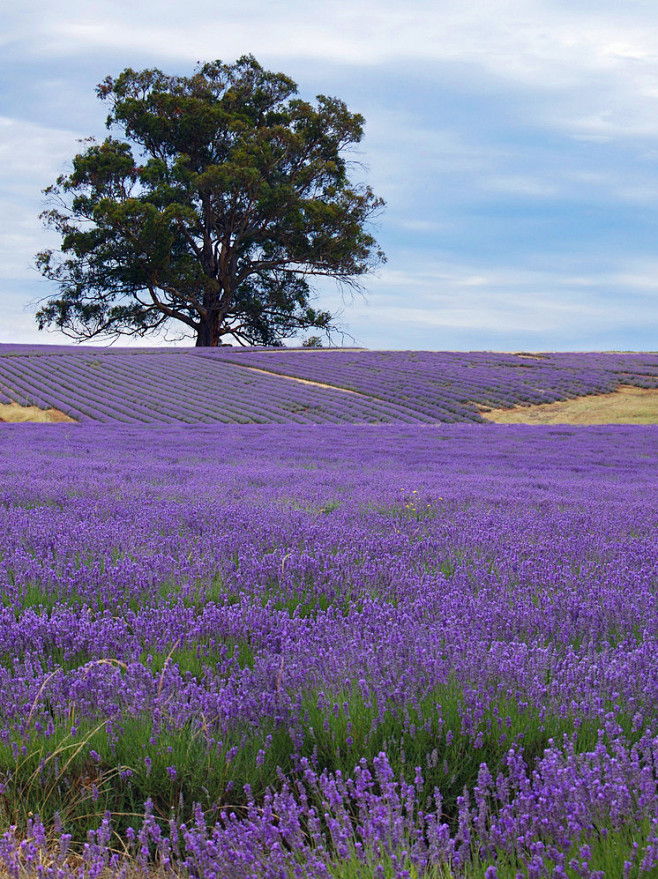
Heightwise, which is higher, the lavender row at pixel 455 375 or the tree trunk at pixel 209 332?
the tree trunk at pixel 209 332

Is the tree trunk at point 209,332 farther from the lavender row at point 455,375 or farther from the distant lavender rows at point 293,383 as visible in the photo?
the distant lavender rows at point 293,383

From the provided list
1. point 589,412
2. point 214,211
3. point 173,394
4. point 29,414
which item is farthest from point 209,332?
point 589,412

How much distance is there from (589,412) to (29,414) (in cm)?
1820

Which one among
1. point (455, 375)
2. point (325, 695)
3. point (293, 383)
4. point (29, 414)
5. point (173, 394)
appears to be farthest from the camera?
point (455, 375)

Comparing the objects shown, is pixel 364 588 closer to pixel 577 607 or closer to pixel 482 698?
pixel 577 607

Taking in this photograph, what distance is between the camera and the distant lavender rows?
77.9 ft

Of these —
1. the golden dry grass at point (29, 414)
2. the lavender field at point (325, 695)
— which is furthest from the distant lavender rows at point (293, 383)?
the lavender field at point (325, 695)

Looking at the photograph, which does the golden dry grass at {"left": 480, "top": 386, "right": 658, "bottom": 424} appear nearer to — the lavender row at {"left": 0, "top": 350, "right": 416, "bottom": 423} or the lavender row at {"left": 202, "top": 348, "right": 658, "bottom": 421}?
the lavender row at {"left": 202, "top": 348, "right": 658, "bottom": 421}

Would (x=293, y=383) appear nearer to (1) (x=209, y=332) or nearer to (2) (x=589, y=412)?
(2) (x=589, y=412)

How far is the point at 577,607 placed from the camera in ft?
10.8

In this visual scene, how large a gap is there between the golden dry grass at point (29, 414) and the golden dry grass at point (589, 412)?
43.6ft

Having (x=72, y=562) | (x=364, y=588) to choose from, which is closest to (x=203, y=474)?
(x=72, y=562)

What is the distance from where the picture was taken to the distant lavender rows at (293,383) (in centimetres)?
2373

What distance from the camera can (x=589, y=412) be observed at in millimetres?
26719
